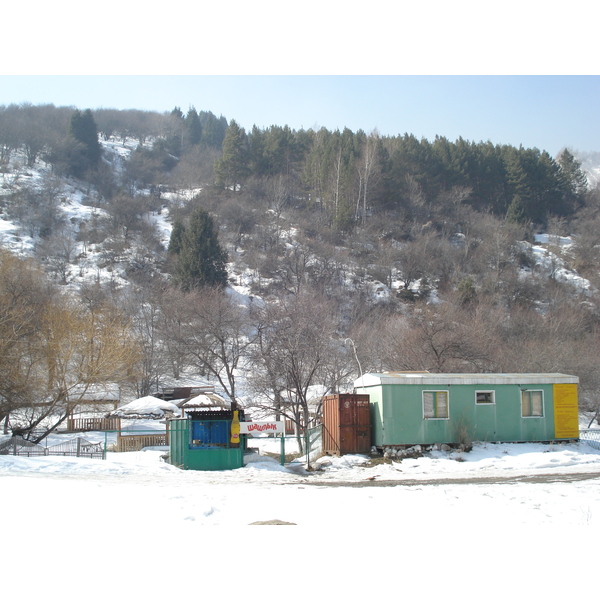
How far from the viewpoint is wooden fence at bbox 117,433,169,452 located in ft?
86.5

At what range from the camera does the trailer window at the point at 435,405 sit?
63.8 ft

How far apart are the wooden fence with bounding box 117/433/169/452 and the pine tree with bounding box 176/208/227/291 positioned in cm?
2848

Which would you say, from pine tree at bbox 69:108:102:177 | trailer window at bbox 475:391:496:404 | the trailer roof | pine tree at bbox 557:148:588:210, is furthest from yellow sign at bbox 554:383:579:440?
pine tree at bbox 69:108:102:177

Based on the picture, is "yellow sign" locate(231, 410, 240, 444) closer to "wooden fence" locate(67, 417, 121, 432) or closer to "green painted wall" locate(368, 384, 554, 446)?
"green painted wall" locate(368, 384, 554, 446)

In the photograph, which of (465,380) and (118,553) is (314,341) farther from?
(118,553)

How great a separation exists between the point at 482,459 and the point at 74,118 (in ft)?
315

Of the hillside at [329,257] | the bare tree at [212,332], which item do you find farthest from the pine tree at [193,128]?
the bare tree at [212,332]

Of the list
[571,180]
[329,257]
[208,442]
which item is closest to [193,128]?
[329,257]

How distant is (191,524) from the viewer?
7.83 meters

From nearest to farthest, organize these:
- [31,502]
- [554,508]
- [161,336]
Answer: [31,502]
[554,508]
[161,336]

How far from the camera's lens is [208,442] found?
18953mm

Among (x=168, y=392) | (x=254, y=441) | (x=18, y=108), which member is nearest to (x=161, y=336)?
(x=168, y=392)

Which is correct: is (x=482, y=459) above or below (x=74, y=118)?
below

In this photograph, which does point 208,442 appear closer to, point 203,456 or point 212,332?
point 203,456
